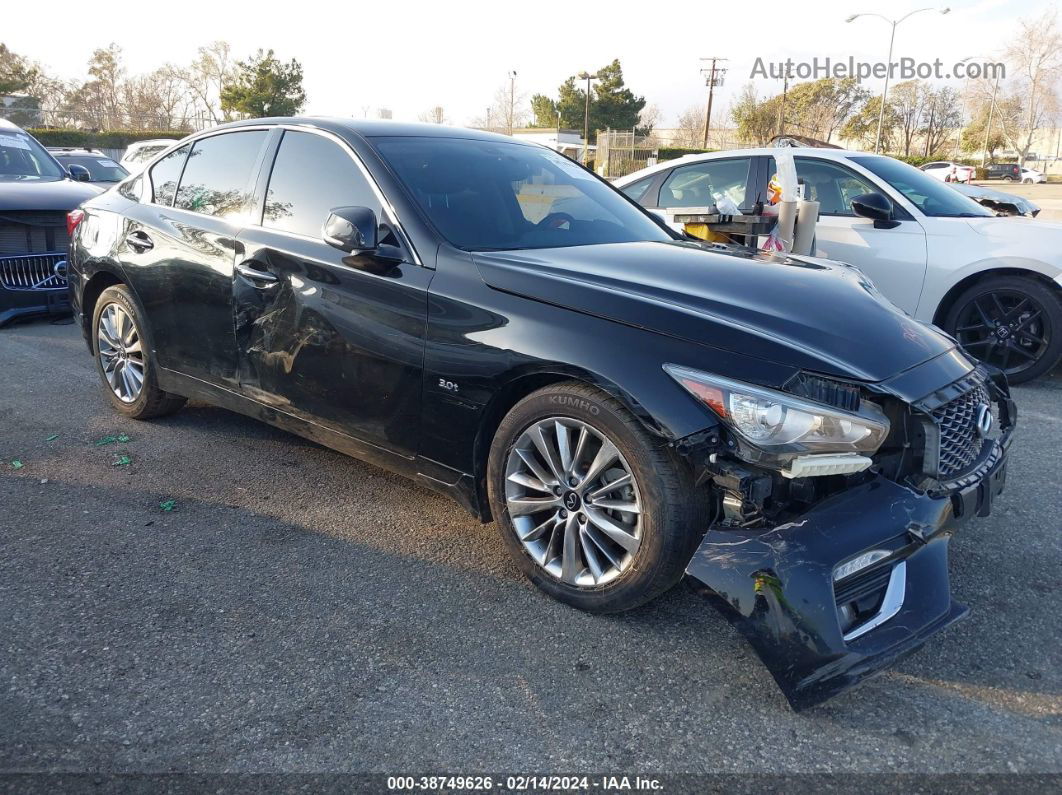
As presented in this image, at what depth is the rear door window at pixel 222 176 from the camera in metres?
4.08

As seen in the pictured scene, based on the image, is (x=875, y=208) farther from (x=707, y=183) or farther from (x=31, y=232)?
(x=31, y=232)

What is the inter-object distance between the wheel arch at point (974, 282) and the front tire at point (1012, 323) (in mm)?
24

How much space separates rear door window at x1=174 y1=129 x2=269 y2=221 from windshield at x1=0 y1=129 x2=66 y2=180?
486 centimetres

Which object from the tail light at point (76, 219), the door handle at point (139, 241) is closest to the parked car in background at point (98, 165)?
the tail light at point (76, 219)

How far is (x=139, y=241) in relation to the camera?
14.9ft

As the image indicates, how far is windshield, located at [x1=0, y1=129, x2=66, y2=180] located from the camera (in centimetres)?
828

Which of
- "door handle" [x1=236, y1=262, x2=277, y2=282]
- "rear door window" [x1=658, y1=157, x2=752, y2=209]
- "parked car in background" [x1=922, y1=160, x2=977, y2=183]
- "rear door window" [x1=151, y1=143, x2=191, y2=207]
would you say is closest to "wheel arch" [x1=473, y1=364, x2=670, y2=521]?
"door handle" [x1=236, y1=262, x2=277, y2=282]

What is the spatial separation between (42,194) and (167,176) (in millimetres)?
3764

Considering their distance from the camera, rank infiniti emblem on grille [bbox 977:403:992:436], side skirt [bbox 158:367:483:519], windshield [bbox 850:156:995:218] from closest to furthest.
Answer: infiniti emblem on grille [bbox 977:403:992:436], side skirt [bbox 158:367:483:519], windshield [bbox 850:156:995:218]

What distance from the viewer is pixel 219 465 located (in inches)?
170

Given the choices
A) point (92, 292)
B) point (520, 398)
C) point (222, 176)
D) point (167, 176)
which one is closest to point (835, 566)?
point (520, 398)

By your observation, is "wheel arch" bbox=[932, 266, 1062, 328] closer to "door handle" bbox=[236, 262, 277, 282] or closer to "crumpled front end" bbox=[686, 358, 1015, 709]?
"crumpled front end" bbox=[686, 358, 1015, 709]

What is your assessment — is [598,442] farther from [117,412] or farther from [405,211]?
[117,412]

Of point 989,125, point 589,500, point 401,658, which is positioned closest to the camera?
point 401,658
